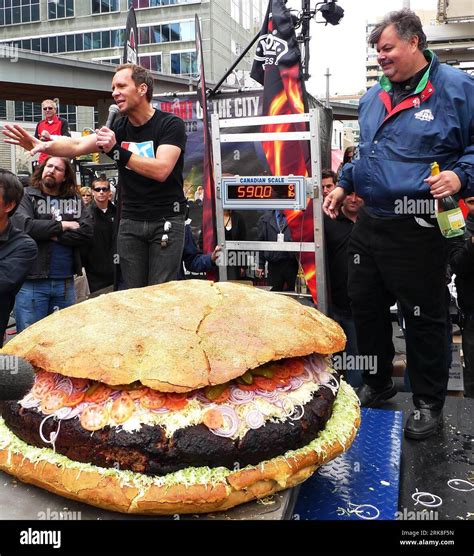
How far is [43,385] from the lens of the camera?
2.52 meters

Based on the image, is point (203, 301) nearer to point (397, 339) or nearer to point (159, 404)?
point (159, 404)

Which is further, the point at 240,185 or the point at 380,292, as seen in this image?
the point at 240,185

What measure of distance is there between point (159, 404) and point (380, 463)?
132cm

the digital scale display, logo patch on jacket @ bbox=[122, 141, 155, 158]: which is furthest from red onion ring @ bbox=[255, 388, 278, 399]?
the digital scale display

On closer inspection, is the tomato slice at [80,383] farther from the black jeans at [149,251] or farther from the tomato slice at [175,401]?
the black jeans at [149,251]

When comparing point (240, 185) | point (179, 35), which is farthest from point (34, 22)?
point (240, 185)

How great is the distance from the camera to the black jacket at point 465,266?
451 cm

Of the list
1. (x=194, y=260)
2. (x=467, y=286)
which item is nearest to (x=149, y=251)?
(x=194, y=260)

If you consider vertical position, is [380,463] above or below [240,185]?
below

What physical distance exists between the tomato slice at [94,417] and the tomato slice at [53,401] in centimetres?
13

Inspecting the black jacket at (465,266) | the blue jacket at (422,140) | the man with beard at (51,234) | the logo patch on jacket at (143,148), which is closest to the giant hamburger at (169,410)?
the blue jacket at (422,140)

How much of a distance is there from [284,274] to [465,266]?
2167 mm

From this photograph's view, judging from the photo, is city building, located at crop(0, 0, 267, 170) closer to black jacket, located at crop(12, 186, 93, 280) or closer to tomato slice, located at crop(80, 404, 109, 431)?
black jacket, located at crop(12, 186, 93, 280)
